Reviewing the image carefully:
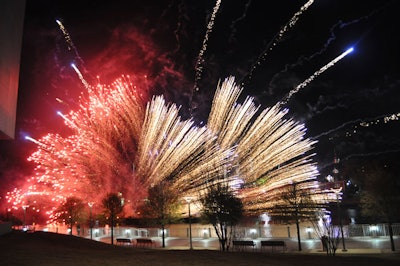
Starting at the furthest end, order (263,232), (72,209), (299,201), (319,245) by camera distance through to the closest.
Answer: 1. (72,209)
2. (263,232)
3. (299,201)
4. (319,245)

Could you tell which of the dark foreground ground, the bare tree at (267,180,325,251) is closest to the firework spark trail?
the bare tree at (267,180,325,251)

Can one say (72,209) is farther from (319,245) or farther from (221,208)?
(319,245)

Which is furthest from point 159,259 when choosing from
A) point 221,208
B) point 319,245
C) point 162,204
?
point 162,204

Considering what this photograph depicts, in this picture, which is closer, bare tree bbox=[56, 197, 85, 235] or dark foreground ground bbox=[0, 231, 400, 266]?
dark foreground ground bbox=[0, 231, 400, 266]

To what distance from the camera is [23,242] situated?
22.9 m

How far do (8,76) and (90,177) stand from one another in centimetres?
1970

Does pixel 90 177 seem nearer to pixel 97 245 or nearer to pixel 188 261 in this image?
pixel 97 245

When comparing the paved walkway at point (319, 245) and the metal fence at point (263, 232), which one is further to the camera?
the metal fence at point (263, 232)

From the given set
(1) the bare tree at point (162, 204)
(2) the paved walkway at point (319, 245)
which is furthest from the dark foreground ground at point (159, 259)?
(1) the bare tree at point (162, 204)

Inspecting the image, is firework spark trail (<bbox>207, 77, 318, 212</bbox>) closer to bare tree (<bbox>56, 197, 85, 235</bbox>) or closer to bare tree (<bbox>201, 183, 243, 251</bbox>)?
bare tree (<bbox>201, 183, 243, 251</bbox>)

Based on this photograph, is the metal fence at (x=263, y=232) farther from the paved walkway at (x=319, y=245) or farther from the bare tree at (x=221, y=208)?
the bare tree at (x=221, y=208)

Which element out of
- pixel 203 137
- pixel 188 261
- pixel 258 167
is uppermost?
pixel 203 137

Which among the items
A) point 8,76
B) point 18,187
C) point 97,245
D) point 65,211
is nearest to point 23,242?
point 97,245

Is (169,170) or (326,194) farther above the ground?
(169,170)
